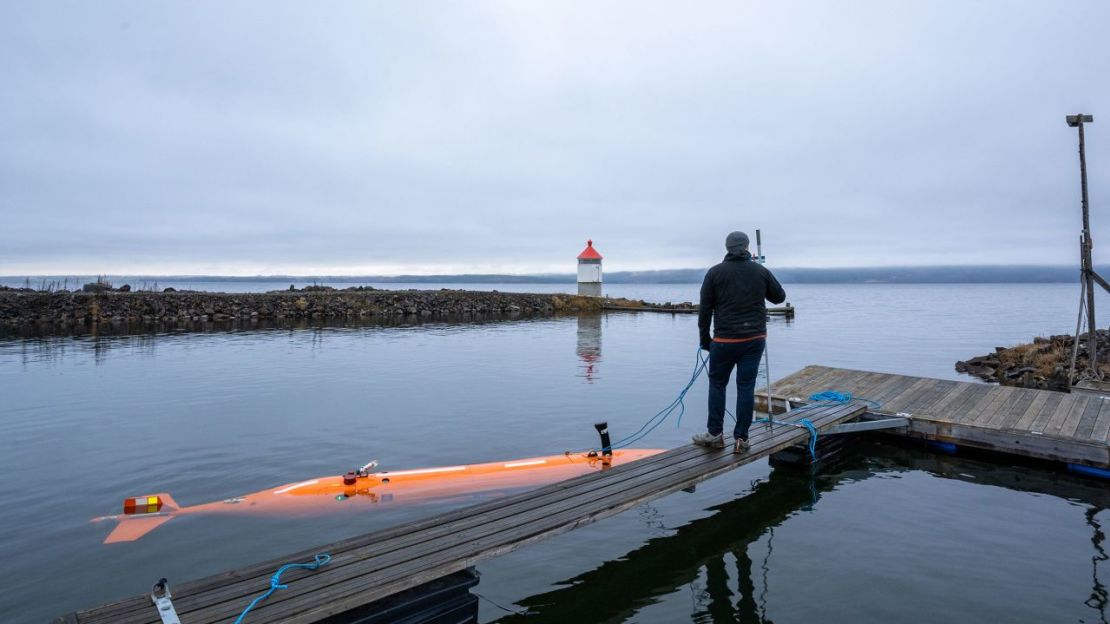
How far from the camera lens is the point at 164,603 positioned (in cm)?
438

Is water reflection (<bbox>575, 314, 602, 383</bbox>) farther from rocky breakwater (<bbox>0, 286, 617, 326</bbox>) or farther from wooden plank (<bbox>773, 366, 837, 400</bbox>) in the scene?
rocky breakwater (<bbox>0, 286, 617, 326</bbox>)

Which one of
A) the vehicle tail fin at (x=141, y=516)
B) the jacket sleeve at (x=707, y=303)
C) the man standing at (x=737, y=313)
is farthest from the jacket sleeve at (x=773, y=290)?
the vehicle tail fin at (x=141, y=516)

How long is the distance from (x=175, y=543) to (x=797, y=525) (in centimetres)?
865

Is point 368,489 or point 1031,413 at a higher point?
point 1031,413

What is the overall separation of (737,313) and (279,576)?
5.97 metres

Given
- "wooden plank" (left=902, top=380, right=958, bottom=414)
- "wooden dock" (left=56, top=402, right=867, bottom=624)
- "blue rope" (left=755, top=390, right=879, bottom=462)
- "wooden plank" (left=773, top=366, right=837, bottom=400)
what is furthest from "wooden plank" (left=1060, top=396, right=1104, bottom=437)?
"wooden dock" (left=56, top=402, right=867, bottom=624)

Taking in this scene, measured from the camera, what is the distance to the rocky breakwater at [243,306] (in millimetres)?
43125

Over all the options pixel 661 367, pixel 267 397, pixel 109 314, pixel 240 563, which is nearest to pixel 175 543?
pixel 240 563

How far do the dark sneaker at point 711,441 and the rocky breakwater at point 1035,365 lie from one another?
17348mm

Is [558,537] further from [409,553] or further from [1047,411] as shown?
[1047,411]

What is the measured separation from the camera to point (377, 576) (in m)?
4.89

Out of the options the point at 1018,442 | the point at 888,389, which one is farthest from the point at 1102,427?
the point at 888,389

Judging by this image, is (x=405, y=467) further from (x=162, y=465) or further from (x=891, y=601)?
(x=891, y=601)

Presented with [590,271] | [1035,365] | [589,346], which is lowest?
[1035,365]
